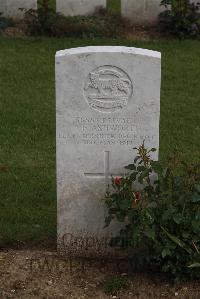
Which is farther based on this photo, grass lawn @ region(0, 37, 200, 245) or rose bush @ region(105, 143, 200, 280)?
grass lawn @ region(0, 37, 200, 245)

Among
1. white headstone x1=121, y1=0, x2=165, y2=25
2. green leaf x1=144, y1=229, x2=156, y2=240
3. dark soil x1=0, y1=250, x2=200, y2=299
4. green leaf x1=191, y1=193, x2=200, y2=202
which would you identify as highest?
white headstone x1=121, y1=0, x2=165, y2=25

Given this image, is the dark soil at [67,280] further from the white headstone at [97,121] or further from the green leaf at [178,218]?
the green leaf at [178,218]

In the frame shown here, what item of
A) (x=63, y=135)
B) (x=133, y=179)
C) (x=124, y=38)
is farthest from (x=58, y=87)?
(x=124, y=38)

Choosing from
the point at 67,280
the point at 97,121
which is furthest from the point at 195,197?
the point at 67,280

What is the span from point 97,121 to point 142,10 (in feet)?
23.3

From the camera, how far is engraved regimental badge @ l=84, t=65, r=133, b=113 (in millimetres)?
5715

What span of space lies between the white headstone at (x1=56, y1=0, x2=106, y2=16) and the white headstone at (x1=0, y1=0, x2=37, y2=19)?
1.33ft

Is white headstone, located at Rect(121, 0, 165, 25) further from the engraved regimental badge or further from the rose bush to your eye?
the rose bush

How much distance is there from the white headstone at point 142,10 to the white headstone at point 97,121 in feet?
22.9

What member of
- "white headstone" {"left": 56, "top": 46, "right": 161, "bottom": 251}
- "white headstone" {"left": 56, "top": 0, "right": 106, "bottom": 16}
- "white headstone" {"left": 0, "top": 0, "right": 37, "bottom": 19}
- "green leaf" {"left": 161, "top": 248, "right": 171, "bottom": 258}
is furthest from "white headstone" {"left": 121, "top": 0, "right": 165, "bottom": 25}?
"green leaf" {"left": 161, "top": 248, "right": 171, "bottom": 258}

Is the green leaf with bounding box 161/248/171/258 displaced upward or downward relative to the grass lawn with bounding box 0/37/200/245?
downward

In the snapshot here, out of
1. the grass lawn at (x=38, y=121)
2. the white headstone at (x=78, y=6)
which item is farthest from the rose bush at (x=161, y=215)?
the white headstone at (x=78, y=6)

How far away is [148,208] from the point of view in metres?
5.56

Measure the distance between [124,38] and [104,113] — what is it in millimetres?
6465
